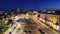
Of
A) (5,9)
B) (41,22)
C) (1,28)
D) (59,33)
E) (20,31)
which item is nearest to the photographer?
(20,31)

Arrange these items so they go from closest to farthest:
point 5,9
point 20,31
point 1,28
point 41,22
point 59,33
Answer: point 20,31 < point 59,33 < point 41,22 < point 1,28 < point 5,9

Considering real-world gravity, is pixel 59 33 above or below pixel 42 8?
below

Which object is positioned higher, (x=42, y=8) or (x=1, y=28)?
(x=42, y=8)

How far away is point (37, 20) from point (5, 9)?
189 cm

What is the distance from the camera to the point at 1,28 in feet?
9.90

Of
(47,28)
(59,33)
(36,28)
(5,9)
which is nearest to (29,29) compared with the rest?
(36,28)

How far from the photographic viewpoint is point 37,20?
283cm

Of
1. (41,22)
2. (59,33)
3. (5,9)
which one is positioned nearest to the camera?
(59,33)

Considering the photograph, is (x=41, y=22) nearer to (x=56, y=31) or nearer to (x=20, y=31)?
(x=56, y=31)

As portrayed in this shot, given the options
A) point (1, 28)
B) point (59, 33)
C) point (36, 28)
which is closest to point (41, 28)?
point (36, 28)

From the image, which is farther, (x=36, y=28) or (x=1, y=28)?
(x=1, y=28)

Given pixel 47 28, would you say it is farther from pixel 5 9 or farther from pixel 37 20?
pixel 5 9

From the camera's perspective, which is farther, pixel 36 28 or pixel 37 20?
pixel 37 20

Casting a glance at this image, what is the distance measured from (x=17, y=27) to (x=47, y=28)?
22.0 inches
